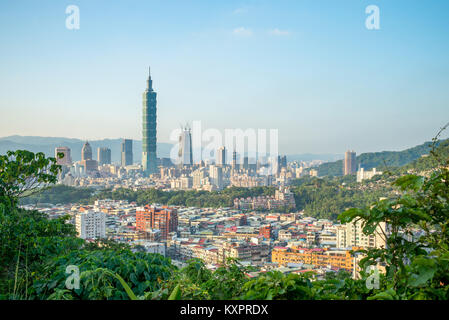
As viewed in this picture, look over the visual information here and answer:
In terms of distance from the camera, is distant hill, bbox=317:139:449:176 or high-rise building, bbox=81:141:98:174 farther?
high-rise building, bbox=81:141:98:174

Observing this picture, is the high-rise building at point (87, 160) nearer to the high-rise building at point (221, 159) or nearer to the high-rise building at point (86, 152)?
the high-rise building at point (86, 152)

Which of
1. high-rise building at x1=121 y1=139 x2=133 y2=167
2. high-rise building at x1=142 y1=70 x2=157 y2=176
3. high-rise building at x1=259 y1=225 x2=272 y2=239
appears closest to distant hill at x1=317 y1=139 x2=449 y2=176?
high-rise building at x1=259 y1=225 x2=272 y2=239

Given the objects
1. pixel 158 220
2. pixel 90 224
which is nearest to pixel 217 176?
pixel 158 220

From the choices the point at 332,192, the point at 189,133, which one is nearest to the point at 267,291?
the point at 332,192

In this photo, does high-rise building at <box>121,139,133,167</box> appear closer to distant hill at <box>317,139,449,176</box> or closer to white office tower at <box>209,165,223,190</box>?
white office tower at <box>209,165,223,190</box>

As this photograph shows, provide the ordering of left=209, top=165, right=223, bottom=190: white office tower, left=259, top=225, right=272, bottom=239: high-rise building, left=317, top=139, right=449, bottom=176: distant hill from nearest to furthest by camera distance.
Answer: left=317, top=139, right=449, bottom=176: distant hill, left=259, top=225, right=272, bottom=239: high-rise building, left=209, top=165, right=223, bottom=190: white office tower

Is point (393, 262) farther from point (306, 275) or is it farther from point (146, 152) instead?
point (146, 152)
